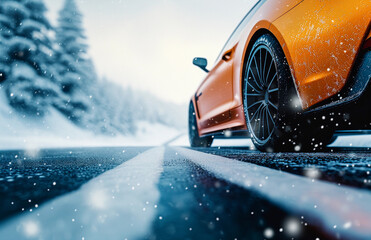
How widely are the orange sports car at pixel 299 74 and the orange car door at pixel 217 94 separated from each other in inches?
0.8

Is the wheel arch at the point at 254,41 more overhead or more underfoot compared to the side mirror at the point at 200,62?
more underfoot

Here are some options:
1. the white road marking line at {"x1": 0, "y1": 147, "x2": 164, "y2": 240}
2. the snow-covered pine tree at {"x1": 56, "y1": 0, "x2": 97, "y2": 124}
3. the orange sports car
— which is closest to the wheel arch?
the orange sports car

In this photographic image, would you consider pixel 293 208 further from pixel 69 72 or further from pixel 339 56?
pixel 69 72

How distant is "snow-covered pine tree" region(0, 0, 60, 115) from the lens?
65.2 ft

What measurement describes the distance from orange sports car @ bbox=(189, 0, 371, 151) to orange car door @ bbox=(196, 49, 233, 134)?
19 mm

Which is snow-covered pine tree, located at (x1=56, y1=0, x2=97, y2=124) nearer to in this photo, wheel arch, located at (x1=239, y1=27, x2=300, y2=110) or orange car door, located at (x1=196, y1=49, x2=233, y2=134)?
orange car door, located at (x1=196, y1=49, x2=233, y2=134)

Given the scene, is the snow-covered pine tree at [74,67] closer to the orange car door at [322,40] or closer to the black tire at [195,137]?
the black tire at [195,137]

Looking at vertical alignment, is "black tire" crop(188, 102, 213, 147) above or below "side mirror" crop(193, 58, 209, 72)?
below

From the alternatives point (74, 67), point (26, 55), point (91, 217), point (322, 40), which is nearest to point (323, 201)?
point (91, 217)

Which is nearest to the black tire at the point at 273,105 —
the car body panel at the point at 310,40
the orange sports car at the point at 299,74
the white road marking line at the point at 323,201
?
the orange sports car at the point at 299,74

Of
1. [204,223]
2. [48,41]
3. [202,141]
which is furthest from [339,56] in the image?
[48,41]

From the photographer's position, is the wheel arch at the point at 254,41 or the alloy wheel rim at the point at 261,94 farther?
the alloy wheel rim at the point at 261,94

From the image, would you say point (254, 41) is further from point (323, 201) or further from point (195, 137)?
point (195, 137)

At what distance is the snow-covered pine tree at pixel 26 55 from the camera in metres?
19.9
